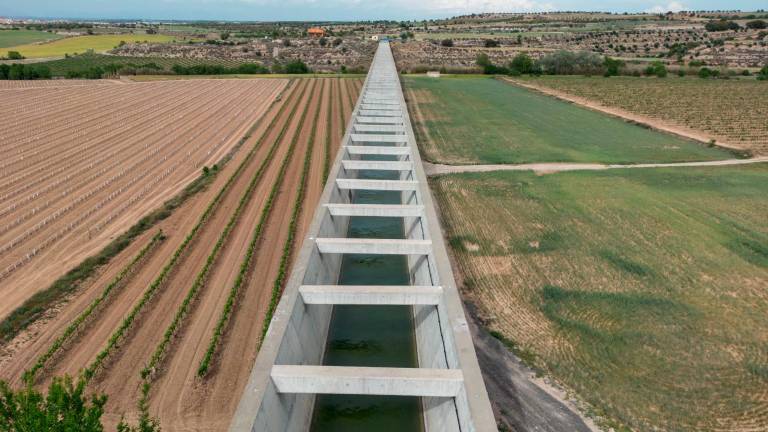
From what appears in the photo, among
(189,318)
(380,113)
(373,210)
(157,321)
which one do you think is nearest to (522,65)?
(380,113)

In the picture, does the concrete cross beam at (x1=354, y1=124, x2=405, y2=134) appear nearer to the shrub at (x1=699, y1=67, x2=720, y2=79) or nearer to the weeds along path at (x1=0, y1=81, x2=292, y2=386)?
the weeds along path at (x1=0, y1=81, x2=292, y2=386)

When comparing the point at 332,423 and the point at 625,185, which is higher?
the point at 625,185

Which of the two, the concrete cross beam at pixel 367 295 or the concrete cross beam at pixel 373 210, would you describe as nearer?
the concrete cross beam at pixel 367 295

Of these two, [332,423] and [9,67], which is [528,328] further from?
[9,67]

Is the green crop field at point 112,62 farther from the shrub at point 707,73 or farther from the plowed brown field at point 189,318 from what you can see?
the shrub at point 707,73

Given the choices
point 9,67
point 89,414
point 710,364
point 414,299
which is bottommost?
point 710,364

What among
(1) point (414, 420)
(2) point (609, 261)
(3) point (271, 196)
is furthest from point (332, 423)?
(3) point (271, 196)

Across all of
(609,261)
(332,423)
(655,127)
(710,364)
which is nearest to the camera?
(332,423)

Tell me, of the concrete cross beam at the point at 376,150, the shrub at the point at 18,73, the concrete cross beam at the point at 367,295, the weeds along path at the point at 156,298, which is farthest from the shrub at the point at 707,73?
the shrub at the point at 18,73

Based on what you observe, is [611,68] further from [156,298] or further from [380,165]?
[156,298]
